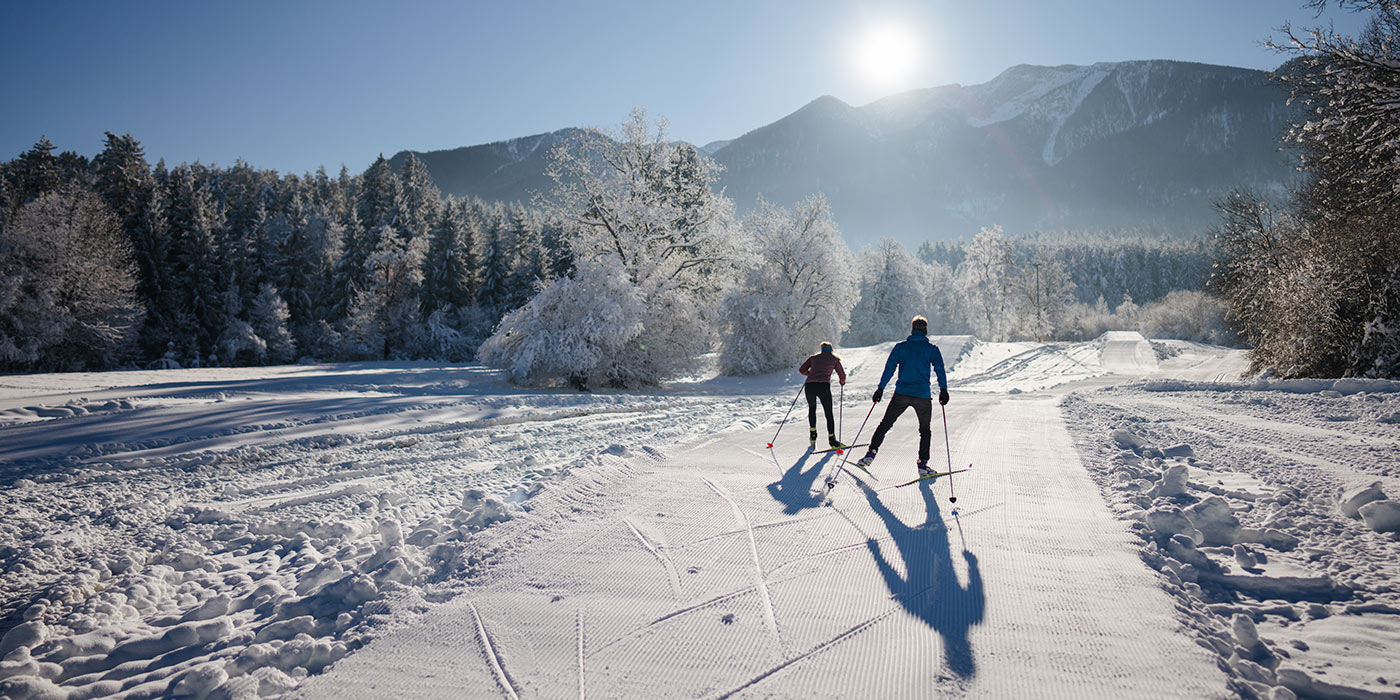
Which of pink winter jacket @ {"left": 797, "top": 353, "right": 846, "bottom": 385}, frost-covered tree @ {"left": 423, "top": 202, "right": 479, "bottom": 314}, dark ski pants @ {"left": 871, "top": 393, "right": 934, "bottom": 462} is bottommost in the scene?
dark ski pants @ {"left": 871, "top": 393, "right": 934, "bottom": 462}

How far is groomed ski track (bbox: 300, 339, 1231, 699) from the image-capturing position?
9.32 ft

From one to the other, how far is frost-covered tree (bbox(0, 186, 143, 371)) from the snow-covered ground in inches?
982

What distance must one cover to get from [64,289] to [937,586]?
38.2 metres

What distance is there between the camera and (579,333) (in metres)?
18.7

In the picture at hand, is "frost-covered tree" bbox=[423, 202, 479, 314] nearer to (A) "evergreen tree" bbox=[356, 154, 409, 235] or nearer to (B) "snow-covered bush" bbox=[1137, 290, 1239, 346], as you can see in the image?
(A) "evergreen tree" bbox=[356, 154, 409, 235]

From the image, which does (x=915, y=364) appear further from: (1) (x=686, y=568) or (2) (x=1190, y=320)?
(2) (x=1190, y=320)

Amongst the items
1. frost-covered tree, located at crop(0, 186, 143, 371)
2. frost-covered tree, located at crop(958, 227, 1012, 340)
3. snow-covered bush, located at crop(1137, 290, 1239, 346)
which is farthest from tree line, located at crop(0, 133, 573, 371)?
snow-covered bush, located at crop(1137, 290, 1239, 346)

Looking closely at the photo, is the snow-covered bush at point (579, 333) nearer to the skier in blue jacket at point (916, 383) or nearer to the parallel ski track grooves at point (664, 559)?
the skier in blue jacket at point (916, 383)

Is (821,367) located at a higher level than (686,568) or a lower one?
higher

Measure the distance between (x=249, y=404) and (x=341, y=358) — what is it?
31.1 metres

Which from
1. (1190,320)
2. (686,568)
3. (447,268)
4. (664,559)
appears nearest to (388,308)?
(447,268)

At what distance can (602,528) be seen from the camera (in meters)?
5.00

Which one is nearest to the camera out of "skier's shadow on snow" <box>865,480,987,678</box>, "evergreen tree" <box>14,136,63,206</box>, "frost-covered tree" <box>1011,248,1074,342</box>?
"skier's shadow on snow" <box>865,480,987,678</box>

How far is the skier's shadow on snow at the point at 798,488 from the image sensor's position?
18.2 ft
